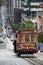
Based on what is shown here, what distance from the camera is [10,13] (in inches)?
7195

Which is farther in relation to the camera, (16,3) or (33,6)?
(16,3)

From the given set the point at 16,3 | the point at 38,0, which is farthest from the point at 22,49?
the point at 16,3

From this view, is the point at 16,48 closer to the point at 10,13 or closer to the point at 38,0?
the point at 38,0

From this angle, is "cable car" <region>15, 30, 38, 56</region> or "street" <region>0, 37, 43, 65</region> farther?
"cable car" <region>15, 30, 38, 56</region>

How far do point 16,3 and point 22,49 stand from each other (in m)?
142

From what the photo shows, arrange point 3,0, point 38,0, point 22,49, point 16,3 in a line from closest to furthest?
point 3,0
point 22,49
point 38,0
point 16,3

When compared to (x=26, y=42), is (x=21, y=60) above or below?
below

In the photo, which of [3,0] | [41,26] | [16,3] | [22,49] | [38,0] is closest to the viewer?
[3,0]

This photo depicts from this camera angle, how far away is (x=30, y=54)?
1356 inches

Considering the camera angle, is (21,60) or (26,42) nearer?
(21,60)

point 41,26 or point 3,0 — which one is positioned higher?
point 3,0

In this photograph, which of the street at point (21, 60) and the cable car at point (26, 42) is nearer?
the street at point (21, 60)

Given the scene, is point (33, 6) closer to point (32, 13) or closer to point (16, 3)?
point (32, 13)

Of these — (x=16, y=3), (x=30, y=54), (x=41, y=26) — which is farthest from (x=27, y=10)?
(x=30, y=54)
